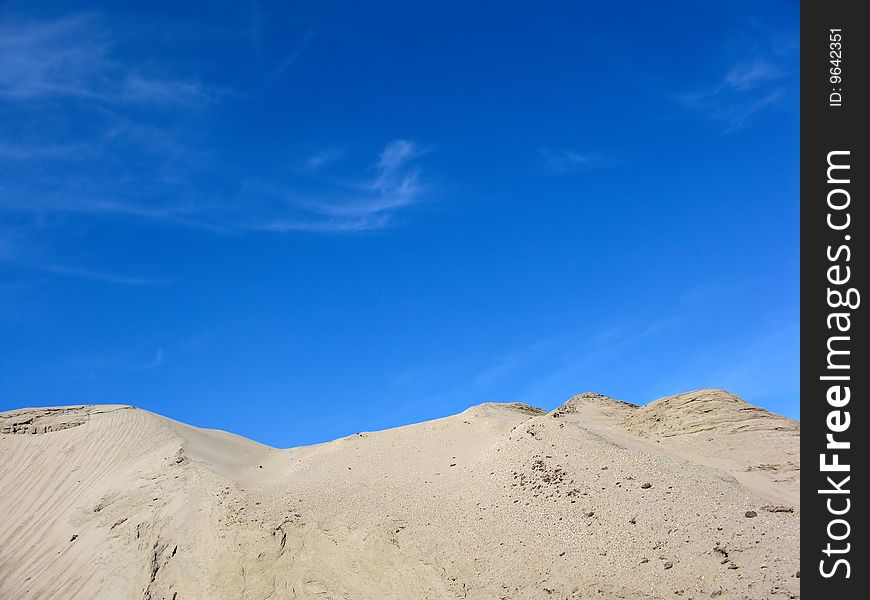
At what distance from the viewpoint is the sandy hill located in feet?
44.7

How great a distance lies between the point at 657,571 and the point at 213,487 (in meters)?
10.7

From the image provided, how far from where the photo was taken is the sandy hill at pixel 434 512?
13617 mm

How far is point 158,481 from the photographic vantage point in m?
19.3

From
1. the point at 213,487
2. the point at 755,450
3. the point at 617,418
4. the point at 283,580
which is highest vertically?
the point at 617,418

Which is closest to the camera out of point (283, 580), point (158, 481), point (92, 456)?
point (283, 580)

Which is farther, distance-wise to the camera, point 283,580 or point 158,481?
point 158,481

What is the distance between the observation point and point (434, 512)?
1625cm

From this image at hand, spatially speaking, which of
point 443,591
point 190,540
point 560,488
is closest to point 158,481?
point 190,540

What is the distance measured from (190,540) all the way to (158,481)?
327 centimetres
